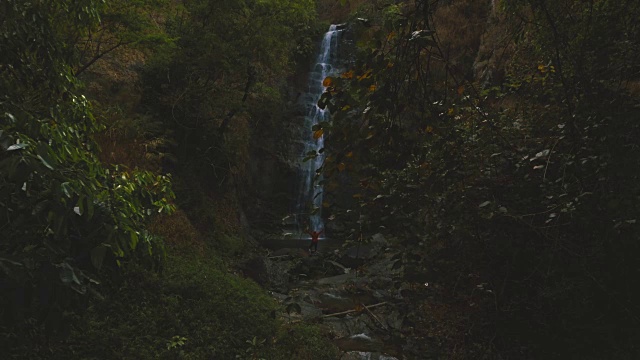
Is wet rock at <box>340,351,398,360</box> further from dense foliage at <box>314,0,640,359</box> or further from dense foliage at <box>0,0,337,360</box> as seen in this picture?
dense foliage at <box>314,0,640,359</box>

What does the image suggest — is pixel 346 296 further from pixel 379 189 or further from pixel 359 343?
pixel 379 189

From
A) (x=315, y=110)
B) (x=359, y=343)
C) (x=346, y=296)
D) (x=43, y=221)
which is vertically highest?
(x=43, y=221)

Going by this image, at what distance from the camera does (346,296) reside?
10.1 metres

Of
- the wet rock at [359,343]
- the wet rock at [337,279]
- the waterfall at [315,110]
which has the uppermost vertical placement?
the waterfall at [315,110]

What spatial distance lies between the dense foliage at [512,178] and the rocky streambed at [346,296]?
822 mm

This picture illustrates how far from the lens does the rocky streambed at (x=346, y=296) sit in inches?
253

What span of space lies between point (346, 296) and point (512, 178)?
21.1 feet

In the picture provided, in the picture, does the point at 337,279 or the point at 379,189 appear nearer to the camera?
the point at 379,189

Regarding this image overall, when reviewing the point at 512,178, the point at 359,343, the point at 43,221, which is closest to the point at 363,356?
the point at 359,343

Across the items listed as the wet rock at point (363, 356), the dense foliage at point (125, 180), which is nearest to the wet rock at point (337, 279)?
the dense foliage at point (125, 180)

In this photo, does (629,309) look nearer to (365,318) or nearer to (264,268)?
(365,318)

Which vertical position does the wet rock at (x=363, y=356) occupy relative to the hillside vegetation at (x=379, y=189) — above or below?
below

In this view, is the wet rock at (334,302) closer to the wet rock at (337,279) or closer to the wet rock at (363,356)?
the wet rock at (337,279)

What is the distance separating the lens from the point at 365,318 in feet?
27.8
